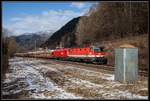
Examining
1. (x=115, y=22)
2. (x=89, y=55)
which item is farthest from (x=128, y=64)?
(x=115, y=22)

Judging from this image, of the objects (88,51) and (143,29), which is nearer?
(88,51)

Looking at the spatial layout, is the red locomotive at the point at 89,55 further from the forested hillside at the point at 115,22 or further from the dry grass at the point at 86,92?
the dry grass at the point at 86,92

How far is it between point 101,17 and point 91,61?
140 ft

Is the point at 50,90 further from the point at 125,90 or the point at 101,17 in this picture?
the point at 101,17

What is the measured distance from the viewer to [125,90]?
15.3m

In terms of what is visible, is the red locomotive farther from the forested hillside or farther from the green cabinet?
the green cabinet

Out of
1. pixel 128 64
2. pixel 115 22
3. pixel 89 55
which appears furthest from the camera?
pixel 115 22

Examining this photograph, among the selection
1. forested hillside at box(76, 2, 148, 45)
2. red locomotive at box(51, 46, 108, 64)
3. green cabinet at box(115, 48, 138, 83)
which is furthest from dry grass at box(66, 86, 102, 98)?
forested hillside at box(76, 2, 148, 45)

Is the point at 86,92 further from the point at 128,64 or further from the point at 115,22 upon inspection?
the point at 115,22

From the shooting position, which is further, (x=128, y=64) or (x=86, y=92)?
(x=128, y=64)

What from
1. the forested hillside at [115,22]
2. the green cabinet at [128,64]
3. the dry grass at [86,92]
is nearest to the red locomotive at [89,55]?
the forested hillside at [115,22]

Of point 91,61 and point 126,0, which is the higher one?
point 126,0

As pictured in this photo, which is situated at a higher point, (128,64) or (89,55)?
(128,64)

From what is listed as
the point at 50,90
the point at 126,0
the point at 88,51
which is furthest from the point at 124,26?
the point at 50,90
